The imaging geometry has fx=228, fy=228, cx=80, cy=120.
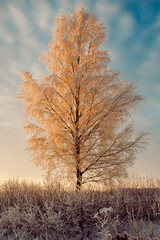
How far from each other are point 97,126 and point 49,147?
206 centimetres

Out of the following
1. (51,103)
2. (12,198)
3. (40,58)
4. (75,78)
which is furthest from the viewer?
(40,58)

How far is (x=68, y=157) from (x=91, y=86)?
9.77 ft

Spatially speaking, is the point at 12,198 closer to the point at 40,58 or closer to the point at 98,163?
the point at 98,163

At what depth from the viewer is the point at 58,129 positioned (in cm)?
880

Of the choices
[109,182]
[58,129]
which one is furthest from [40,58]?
[109,182]

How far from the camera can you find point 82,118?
919 centimetres

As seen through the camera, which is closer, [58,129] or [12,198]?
[12,198]

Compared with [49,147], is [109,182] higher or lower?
lower

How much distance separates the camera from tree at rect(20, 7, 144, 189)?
875 cm

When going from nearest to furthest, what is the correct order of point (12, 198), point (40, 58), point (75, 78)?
point (12, 198) → point (75, 78) → point (40, 58)

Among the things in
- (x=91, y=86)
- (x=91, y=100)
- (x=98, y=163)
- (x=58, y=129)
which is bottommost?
(x=98, y=163)

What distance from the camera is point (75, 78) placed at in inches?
341

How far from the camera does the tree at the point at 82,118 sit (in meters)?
8.75

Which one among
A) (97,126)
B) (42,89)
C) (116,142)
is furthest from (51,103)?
(116,142)
